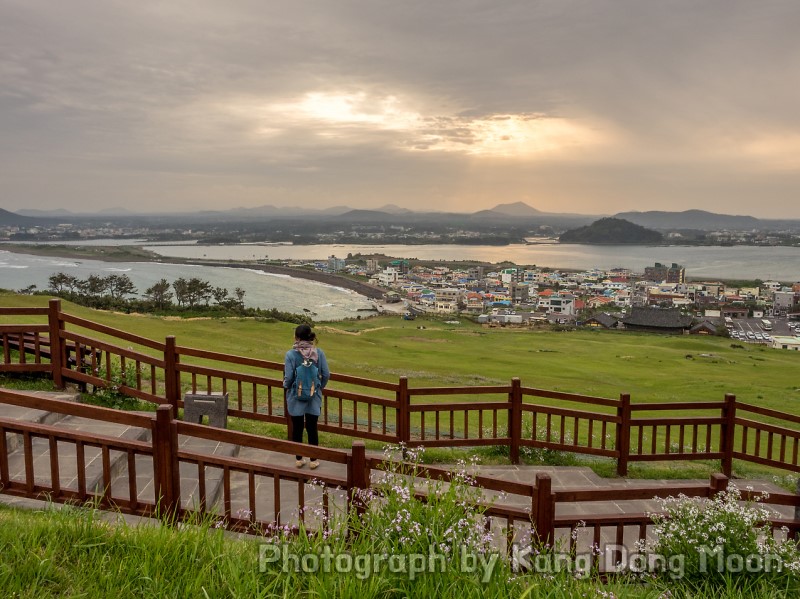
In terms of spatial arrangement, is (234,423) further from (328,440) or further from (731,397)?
(731,397)

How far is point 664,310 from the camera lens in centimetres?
7019

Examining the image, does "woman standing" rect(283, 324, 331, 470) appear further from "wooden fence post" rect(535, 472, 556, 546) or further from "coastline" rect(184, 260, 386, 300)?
"coastline" rect(184, 260, 386, 300)

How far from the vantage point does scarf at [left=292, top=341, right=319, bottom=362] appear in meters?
7.33

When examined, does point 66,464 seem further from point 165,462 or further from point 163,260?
point 163,260

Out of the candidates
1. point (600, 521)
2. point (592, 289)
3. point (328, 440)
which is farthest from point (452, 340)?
point (592, 289)

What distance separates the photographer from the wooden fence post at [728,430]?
8819 mm

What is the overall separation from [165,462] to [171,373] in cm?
468

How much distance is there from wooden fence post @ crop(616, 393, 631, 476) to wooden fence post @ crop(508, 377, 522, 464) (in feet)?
4.98

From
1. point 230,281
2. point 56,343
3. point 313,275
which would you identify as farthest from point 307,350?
point 313,275

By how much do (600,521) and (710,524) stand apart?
84 centimetres

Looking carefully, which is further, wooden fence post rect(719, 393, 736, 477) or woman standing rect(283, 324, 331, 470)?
wooden fence post rect(719, 393, 736, 477)

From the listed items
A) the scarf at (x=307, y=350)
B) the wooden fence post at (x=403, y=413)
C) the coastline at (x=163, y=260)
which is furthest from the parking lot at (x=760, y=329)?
the scarf at (x=307, y=350)

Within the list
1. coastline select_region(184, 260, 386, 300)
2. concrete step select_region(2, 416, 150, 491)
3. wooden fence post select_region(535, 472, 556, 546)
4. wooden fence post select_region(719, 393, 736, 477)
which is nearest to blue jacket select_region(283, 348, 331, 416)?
concrete step select_region(2, 416, 150, 491)

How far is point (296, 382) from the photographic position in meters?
7.38
